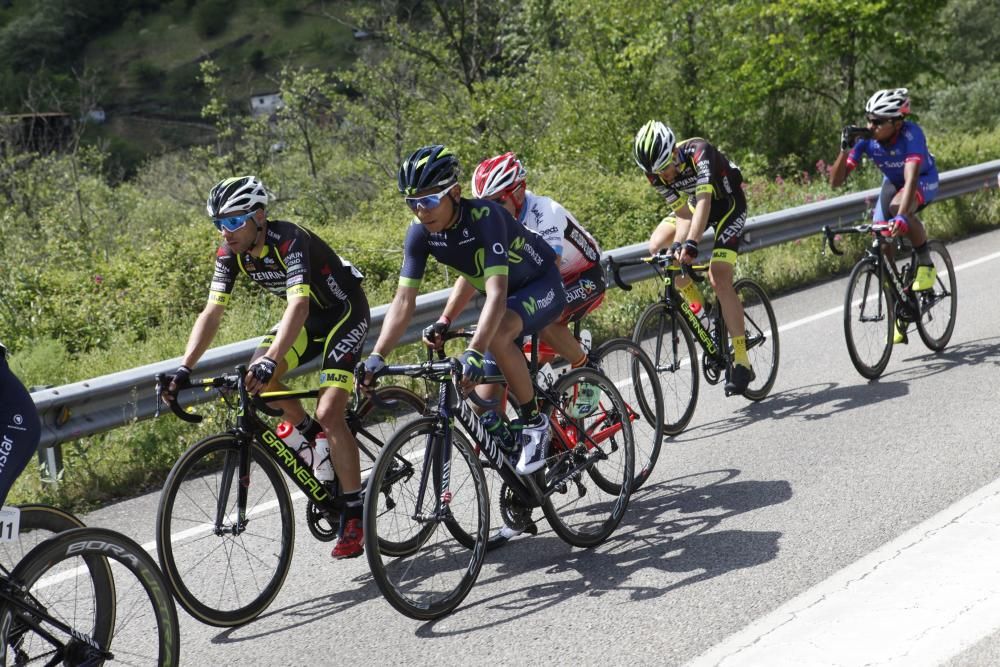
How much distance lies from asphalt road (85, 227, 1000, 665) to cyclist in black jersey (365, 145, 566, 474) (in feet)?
2.44

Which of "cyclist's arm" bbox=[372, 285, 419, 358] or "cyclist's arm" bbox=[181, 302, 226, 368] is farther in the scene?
"cyclist's arm" bbox=[181, 302, 226, 368]

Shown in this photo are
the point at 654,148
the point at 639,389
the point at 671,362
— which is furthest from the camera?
the point at 671,362

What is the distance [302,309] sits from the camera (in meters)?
5.46

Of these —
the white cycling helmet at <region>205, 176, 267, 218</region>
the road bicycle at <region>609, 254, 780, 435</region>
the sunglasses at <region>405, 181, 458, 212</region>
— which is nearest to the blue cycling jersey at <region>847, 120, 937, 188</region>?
the road bicycle at <region>609, 254, 780, 435</region>

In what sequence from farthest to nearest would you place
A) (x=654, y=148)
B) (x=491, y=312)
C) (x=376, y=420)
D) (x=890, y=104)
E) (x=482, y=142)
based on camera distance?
(x=482, y=142) < (x=890, y=104) < (x=654, y=148) < (x=376, y=420) < (x=491, y=312)

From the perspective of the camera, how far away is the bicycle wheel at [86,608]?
3.82 meters

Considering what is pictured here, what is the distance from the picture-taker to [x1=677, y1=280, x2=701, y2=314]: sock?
26.3ft

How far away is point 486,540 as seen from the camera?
5.21 meters

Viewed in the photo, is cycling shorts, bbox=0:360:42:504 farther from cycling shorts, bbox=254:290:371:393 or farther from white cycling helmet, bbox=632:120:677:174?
white cycling helmet, bbox=632:120:677:174

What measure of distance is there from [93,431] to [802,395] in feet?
16.6

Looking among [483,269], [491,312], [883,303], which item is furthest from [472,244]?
[883,303]

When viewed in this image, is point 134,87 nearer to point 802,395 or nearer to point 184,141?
point 184,141

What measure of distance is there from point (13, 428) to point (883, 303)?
6788 mm

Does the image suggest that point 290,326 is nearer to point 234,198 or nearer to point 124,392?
point 234,198
